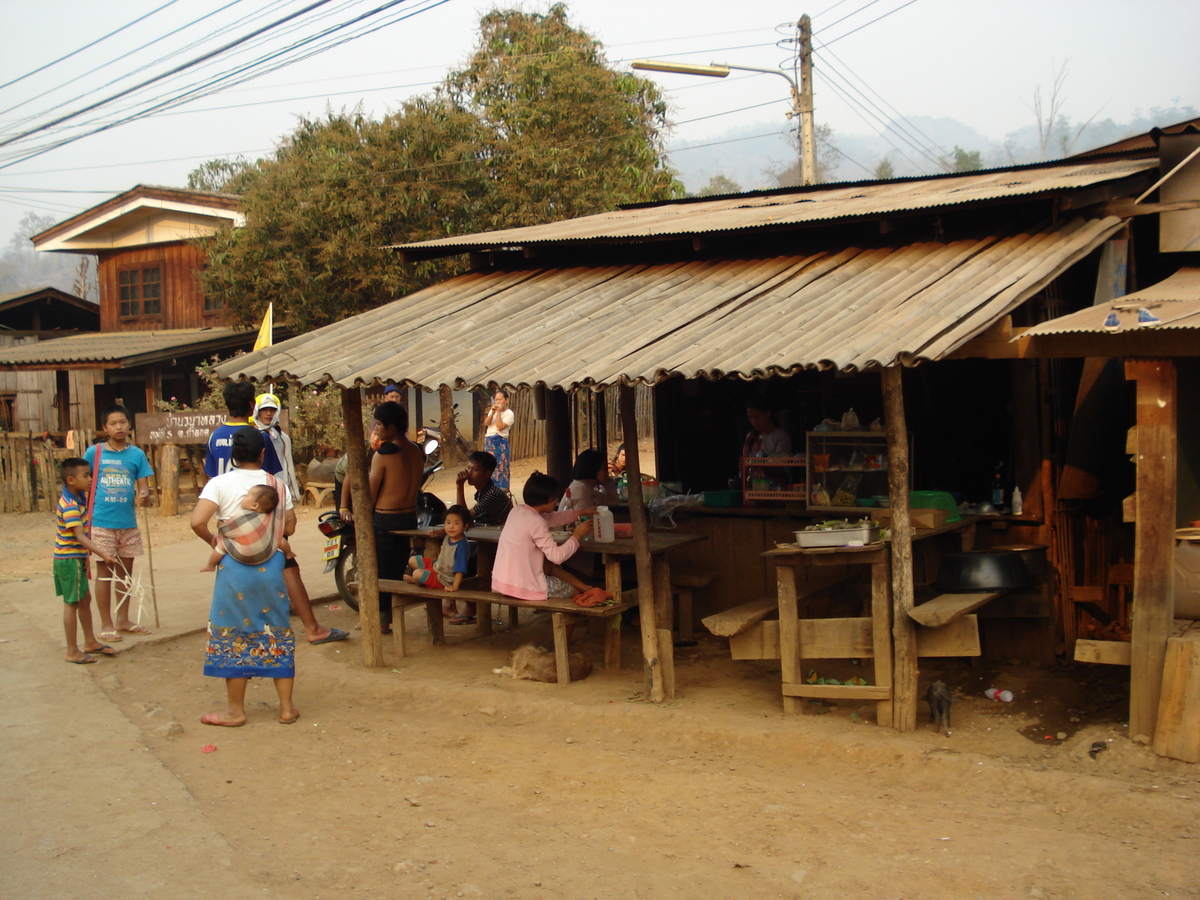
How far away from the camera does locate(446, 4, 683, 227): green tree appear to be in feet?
62.6

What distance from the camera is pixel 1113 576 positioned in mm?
6723

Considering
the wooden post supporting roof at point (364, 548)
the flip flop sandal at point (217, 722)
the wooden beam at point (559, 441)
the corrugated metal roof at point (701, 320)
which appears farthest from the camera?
the wooden beam at point (559, 441)

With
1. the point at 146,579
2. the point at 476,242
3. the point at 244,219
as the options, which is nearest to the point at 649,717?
the point at 476,242

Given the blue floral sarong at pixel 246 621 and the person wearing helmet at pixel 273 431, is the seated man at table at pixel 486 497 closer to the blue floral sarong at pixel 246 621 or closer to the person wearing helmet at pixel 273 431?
the person wearing helmet at pixel 273 431

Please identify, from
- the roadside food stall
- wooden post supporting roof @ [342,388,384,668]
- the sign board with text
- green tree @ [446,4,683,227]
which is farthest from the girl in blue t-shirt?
green tree @ [446,4,683,227]

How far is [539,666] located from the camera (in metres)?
7.05

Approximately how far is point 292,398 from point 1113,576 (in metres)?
14.8

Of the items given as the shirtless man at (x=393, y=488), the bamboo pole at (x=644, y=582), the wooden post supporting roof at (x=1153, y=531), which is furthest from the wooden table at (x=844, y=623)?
the shirtless man at (x=393, y=488)

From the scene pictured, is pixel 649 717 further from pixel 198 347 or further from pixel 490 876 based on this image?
pixel 198 347

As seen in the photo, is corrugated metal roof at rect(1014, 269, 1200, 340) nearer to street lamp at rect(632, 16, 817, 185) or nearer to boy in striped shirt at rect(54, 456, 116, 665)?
boy in striped shirt at rect(54, 456, 116, 665)

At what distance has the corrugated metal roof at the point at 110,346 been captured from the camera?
19.6 meters

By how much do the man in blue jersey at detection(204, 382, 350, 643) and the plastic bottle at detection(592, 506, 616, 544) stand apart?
7.33 ft

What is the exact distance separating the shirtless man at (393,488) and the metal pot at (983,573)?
4.27 meters

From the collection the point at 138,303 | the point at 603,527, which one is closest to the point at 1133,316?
the point at 603,527
